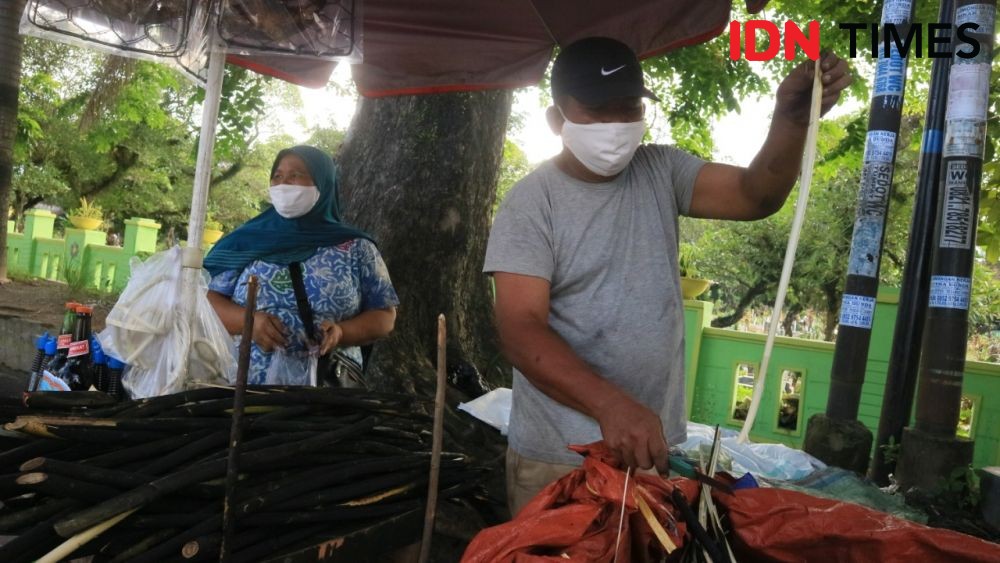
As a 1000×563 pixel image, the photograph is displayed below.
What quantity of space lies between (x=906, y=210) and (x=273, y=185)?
1658 cm

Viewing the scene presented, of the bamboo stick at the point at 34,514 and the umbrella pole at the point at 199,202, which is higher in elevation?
the umbrella pole at the point at 199,202

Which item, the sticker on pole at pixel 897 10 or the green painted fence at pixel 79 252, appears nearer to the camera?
the sticker on pole at pixel 897 10

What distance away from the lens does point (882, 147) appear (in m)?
3.96

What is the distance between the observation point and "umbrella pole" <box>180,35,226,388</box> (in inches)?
83.2

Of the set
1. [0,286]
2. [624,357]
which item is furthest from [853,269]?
[0,286]

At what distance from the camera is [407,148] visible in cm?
532

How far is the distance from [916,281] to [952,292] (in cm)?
64

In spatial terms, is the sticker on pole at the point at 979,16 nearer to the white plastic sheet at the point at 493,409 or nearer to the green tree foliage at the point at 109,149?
the white plastic sheet at the point at 493,409

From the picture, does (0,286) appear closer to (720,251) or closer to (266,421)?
(266,421)

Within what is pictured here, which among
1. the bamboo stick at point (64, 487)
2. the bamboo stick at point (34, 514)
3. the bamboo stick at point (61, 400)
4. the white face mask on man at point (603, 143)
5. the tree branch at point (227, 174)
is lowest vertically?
the bamboo stick at point (34, 514)

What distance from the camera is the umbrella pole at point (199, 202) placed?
211cm

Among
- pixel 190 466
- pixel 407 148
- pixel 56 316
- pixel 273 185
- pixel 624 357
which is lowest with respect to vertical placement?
pixel 56 316

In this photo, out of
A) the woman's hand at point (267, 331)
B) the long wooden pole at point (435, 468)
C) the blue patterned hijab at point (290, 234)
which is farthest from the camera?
the blue patterned hijab at point (290, 234)

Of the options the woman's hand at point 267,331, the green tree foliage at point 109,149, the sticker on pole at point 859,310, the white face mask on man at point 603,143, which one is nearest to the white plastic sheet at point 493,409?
the woman's hand at point 267,331
